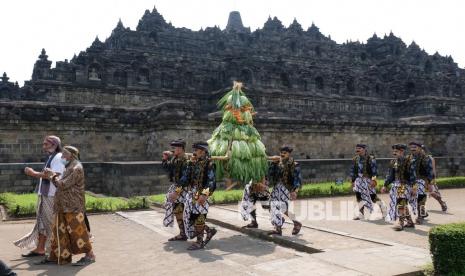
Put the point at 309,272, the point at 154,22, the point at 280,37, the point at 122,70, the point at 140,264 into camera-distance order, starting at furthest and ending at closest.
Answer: the point at 280,37 → the point at 154,22 → the point at 122,70 → the point at 140,264 → the point at 309,272

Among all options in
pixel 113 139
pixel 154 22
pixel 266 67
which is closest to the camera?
pixel 113 139

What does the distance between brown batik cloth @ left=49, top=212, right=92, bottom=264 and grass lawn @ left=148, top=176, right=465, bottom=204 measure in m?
6.02

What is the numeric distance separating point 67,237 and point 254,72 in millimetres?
28626

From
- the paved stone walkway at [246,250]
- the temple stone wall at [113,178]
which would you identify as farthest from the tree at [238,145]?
the temple stone wall at [113,178]

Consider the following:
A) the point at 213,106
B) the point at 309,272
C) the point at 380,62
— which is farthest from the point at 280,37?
the point at 309,272

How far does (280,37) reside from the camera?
45344mm

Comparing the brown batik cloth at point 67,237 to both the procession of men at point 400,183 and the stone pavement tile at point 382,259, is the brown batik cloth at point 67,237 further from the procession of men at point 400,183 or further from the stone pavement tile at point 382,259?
the procession of men at point 400,183

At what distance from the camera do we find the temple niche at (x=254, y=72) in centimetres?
2972

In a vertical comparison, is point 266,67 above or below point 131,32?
below

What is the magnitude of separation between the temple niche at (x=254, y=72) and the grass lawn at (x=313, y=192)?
13073 millimetres

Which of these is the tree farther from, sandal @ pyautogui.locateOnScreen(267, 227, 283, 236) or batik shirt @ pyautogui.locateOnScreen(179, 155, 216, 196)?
sandal @ pyautogui.locateOnScreen(267, 227, 283, 236)

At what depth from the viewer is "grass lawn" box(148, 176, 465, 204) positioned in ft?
42.0

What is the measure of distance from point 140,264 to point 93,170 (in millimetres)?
10400

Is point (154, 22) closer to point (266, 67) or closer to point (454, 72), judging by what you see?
point (266, 67)
